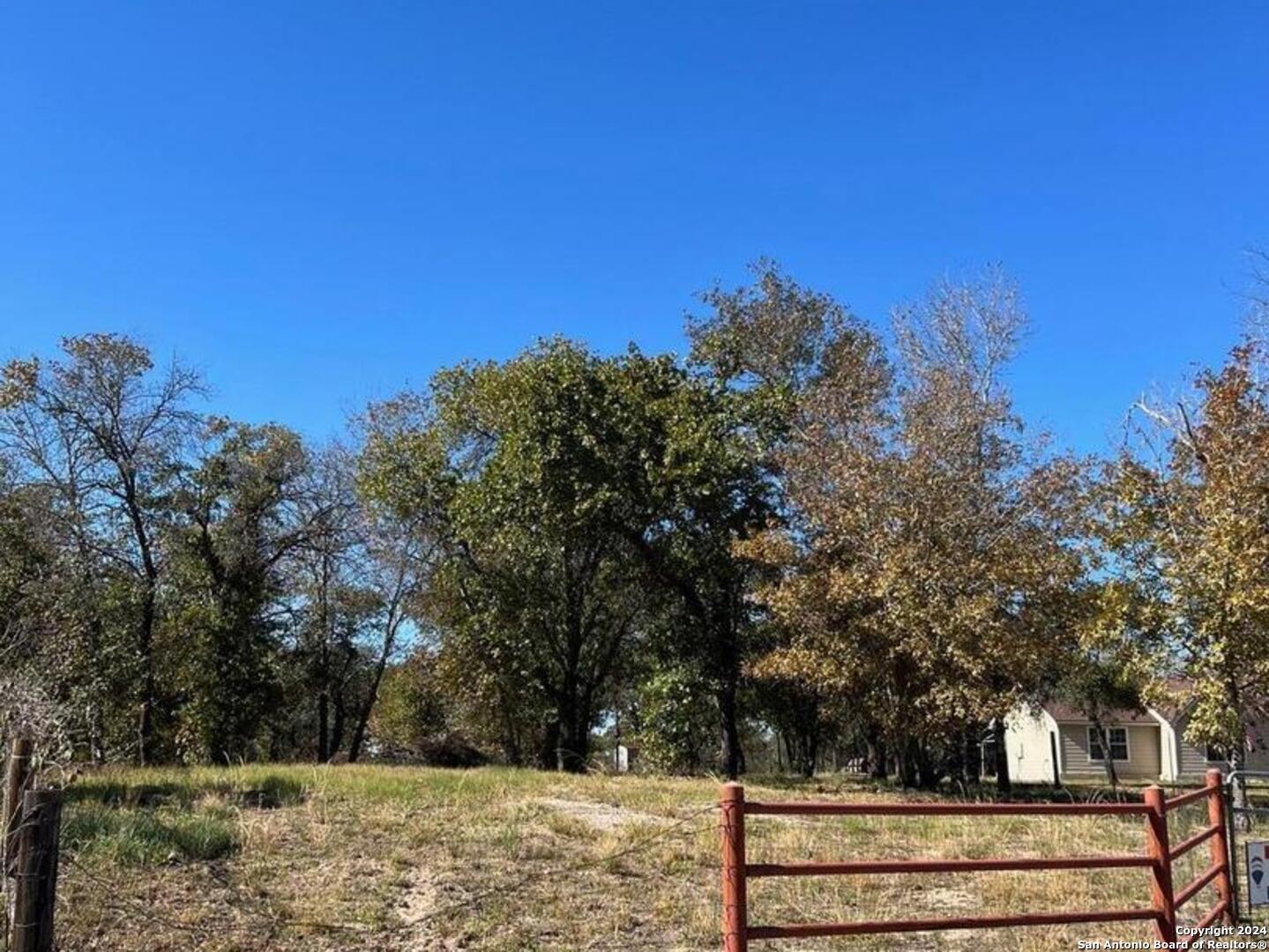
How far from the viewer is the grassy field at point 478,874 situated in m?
7.34

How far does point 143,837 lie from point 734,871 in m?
5.91

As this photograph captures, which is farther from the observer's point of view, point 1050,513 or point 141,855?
point 1050,513

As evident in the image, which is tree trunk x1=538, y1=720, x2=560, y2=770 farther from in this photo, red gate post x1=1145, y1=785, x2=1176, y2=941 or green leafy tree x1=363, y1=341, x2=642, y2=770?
red gate post x1=1145, y1=785, x2=1176, y2=941

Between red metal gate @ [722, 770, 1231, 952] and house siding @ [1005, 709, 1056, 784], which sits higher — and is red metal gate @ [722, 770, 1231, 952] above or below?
above

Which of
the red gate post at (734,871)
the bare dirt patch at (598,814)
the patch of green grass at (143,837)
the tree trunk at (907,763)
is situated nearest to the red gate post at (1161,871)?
the red gate post at (734,871)

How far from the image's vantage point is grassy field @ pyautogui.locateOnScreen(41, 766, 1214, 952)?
7.34 meters

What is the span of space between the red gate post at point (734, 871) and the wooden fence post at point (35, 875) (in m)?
3.43

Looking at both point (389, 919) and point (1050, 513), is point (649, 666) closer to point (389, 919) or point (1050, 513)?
point (1050, 513)

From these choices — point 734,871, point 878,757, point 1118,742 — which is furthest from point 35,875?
point 1118,742

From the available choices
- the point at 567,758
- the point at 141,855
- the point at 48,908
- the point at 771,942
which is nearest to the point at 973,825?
the point at 771,942

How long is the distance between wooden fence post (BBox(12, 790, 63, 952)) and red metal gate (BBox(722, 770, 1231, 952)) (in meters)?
3.44

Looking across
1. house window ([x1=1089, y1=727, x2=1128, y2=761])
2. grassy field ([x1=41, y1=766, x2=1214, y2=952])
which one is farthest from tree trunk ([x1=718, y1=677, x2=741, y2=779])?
house window ([x1=1089, y1=727, x2=1128, y2=761])

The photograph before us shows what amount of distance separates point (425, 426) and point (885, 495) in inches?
632

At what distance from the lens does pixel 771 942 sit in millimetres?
7957
